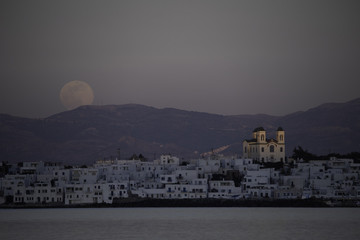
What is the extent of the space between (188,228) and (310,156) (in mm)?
54658

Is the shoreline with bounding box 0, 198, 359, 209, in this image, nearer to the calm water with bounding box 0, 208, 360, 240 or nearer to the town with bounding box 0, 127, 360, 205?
the town with bounding box 0, 127, 360, 205

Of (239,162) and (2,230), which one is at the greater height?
(239,162)

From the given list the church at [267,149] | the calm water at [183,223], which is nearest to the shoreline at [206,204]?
the calm water at [183,223]

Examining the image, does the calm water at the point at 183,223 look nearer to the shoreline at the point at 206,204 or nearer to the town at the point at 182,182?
the shoreline at the point at 206,204

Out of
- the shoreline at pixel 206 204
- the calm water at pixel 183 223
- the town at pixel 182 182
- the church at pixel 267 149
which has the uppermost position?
the church at pixel 267 149

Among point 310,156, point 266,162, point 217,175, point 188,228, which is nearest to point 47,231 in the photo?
point 188,228

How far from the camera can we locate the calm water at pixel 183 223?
5719 centimetres

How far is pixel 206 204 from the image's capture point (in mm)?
86625

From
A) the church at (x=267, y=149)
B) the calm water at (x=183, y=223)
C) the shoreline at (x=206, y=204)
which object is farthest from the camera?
the church at (x=267, y=149)

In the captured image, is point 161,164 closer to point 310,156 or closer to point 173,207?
point 173,207

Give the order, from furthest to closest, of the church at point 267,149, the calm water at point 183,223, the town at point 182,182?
1. the church at point 267,149
2. the town at point 182,182
3. the calm water at point 183,223

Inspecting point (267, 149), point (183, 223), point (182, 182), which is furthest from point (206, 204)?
point (267, 149)

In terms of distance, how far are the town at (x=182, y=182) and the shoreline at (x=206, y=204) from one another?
56 cm

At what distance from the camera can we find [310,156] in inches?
4473
